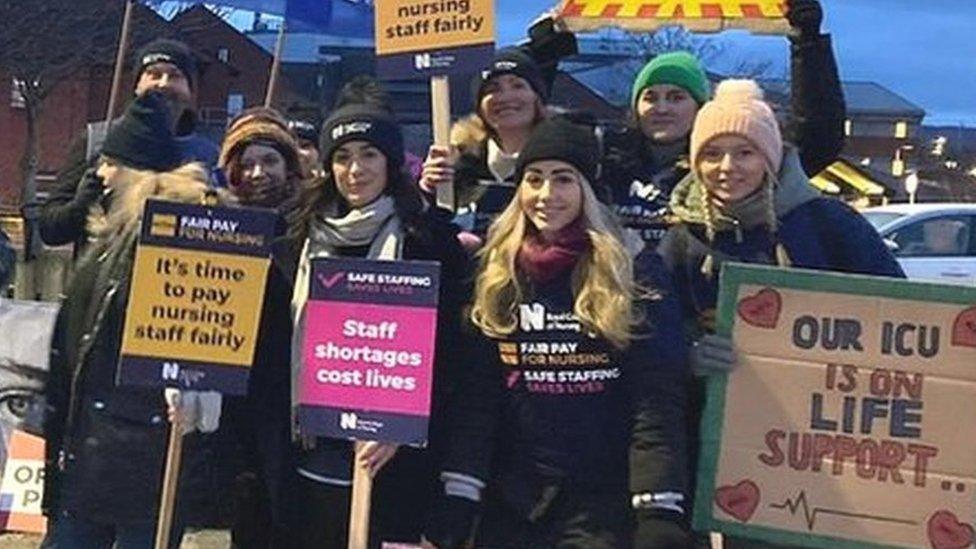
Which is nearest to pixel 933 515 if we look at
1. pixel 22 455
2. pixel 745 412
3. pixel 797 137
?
pixel 745 412

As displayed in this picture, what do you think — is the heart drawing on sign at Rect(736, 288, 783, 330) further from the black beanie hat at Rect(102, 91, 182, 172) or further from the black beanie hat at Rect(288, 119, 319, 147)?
the black beanie hat at Rect(288, 119, 319, 147)

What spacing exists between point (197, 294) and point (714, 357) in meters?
1.54

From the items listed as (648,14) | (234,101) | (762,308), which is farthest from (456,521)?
(234,101)

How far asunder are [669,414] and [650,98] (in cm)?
154

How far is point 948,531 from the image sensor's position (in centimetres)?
427

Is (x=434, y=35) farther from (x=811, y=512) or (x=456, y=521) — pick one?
(x=811, y=512)

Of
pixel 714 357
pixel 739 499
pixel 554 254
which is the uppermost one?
pixel 554 254

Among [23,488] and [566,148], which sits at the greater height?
[566,148]

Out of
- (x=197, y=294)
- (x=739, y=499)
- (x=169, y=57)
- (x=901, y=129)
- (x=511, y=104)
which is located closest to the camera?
(x=739, y=499)

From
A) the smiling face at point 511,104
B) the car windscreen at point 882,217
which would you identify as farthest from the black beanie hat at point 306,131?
the car windscreen at point 882,217

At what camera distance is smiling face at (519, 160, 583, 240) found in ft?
14.5

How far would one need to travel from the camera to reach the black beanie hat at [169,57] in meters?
5.88

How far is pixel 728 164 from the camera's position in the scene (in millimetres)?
4543

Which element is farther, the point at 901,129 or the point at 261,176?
the point at 901,129
